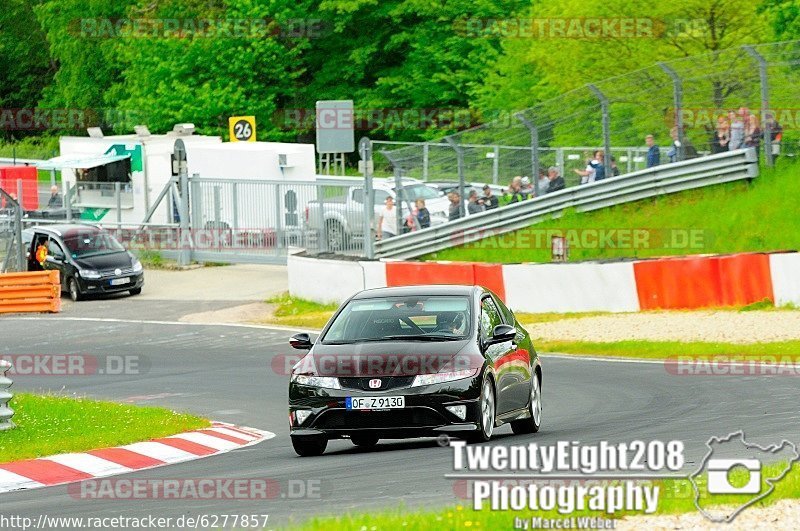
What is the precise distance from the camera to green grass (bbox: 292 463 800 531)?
8.59 m

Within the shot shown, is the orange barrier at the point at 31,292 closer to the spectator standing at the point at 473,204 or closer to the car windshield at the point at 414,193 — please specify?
the car windshield at the point at 414,193

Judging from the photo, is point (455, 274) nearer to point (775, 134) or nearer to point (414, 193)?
point (414, 193)

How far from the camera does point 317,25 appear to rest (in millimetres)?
62188

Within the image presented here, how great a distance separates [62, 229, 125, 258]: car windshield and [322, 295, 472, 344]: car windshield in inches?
891

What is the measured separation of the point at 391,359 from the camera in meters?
13.2

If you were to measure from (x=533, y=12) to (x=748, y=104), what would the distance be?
846 inches

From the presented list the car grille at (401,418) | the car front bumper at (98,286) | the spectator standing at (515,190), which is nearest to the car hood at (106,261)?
the car front bumper at (98,286)

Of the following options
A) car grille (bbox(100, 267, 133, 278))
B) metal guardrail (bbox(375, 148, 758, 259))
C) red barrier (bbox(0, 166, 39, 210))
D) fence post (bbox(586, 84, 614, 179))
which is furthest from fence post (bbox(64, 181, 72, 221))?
fence post (bbox(586, 84, 614, 179))

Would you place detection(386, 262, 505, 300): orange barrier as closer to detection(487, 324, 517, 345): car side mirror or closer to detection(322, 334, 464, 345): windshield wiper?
detection(487, 324, 517, 345): car side mirror

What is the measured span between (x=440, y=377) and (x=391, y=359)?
0.47 m

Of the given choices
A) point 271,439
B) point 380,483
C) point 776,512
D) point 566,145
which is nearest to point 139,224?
point 566,145

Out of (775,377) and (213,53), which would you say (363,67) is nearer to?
(213,53)

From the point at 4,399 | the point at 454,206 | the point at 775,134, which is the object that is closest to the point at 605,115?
the point at 775,134

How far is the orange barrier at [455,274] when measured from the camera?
2806 cm
